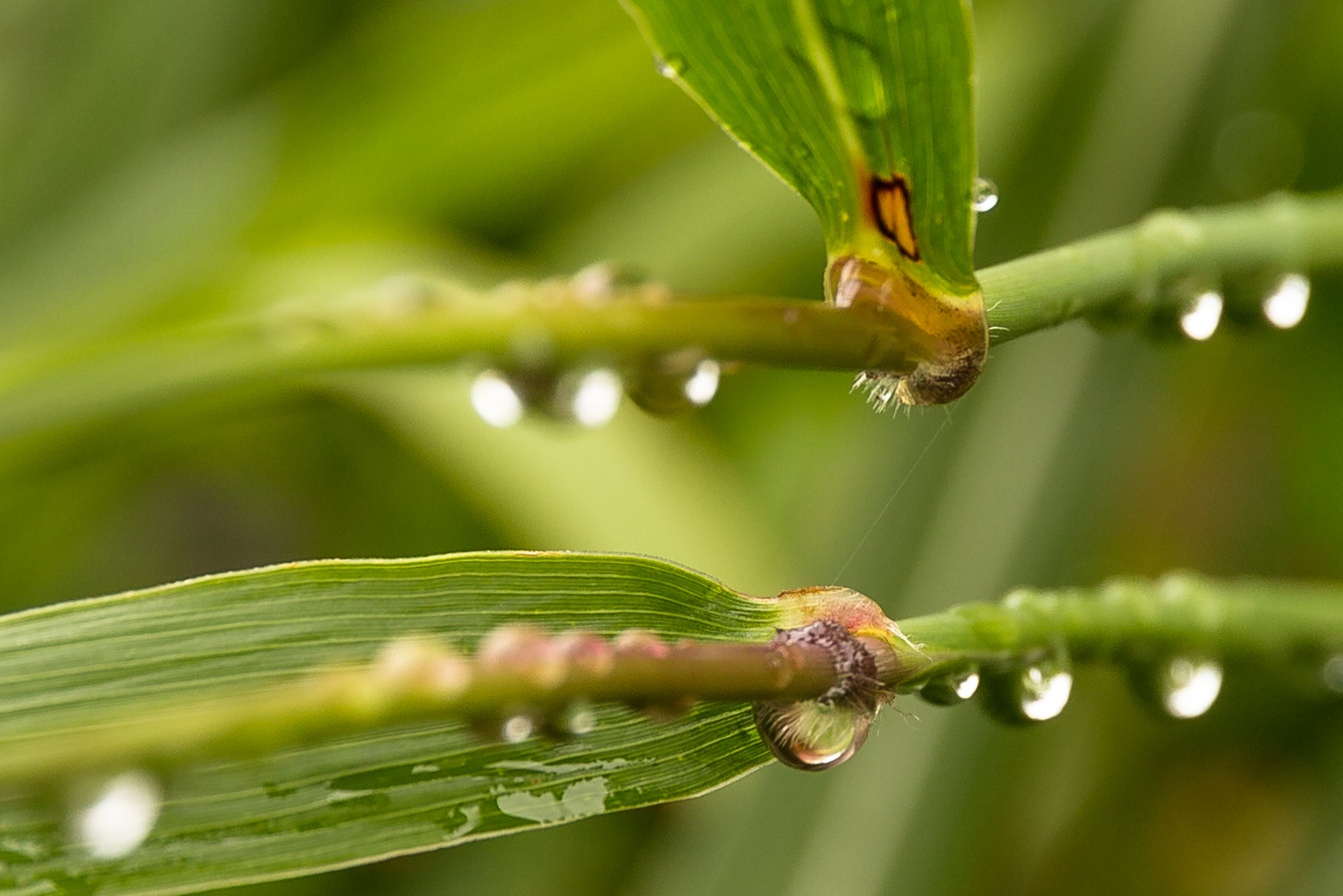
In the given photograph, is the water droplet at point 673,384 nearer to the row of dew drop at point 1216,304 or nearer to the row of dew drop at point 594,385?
the row of dew drop at point 594,385

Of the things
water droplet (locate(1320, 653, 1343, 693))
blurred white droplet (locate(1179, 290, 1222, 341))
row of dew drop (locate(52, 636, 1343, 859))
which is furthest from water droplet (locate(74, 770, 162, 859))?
water droplet (locate(1320, 653, 1343, 693))

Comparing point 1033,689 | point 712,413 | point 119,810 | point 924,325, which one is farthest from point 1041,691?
point 712,413

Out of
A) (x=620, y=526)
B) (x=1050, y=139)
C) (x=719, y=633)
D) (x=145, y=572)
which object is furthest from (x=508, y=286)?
(x=145, y=572)

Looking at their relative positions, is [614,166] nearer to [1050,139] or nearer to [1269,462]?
[1050,139]

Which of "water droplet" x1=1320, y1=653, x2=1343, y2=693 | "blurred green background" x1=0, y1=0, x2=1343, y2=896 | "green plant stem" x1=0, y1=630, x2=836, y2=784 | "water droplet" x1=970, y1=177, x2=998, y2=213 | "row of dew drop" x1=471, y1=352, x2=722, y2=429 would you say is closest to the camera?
"green plant stem" x1=0, y1=630, x2=836, y2=784

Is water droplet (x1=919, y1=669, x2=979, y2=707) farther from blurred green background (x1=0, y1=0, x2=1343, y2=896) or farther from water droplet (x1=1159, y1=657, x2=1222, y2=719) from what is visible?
blurred green background (x1=0, y1=0, x2=1343, y2=896)

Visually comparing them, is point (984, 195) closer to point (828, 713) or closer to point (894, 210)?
point (894, 210)

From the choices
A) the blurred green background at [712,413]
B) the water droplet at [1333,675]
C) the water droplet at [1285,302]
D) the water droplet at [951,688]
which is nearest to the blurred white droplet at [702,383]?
the water droplet at [951,688]
